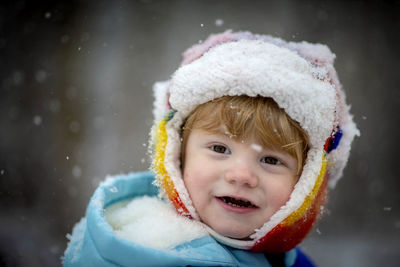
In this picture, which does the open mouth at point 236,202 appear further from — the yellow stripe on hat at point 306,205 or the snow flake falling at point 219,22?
the snow flake falling at point 219,22

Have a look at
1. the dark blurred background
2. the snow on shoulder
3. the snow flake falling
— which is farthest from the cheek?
the snow flake falling

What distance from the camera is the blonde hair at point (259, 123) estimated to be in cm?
108

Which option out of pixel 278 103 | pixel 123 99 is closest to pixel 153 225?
pixel 278 103

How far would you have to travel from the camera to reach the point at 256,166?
3.57ft

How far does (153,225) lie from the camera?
3.61 feet

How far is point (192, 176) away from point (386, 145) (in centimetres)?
258

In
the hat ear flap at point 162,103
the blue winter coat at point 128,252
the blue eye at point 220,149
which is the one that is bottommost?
the blue winter coat at point 128,252

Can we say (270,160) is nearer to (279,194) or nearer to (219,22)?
(279,194)

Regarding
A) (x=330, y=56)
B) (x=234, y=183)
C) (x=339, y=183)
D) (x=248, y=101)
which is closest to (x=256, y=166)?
(x=234, y=183)

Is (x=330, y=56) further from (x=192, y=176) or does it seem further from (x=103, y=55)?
(x=103, y=55)

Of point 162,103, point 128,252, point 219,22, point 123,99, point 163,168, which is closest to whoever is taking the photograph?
point 128,252

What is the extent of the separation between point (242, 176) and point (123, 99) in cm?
197

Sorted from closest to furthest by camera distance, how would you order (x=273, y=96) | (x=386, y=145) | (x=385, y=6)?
(x=273, y=96)
(x=385, y=6)
(x=386, y=145)

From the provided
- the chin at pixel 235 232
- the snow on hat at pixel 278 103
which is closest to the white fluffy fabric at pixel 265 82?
the snow on hat at pixel 278 103
